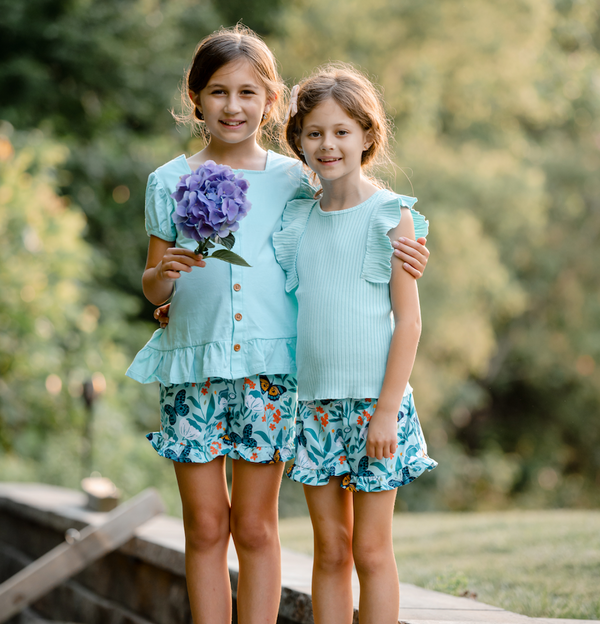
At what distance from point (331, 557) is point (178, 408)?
60cm

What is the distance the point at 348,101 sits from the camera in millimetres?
2102

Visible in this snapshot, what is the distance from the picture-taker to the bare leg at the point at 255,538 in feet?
7.01

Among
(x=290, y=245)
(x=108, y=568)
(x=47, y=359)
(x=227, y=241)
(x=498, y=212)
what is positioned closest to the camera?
(x=227, y=241)

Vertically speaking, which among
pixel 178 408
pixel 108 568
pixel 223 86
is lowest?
pixel 108 568

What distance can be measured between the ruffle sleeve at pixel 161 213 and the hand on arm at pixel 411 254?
2.16ft

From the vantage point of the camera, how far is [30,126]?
8844mm

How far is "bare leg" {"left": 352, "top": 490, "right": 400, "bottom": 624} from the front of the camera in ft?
6.56

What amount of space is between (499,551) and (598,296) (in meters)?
10.0

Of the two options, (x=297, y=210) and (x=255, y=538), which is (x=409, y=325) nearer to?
(x=297, y=210)

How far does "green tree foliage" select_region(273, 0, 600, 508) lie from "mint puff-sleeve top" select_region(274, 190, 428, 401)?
839 cm

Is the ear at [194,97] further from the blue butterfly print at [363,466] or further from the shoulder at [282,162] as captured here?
the blue butterfly print at [363,466]

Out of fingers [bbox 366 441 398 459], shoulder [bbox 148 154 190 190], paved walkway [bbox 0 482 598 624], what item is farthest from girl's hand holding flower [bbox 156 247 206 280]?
paved walkway [bbox 0 482 598 624]

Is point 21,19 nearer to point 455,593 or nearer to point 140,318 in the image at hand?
point 140,318

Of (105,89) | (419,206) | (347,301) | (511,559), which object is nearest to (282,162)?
(347,301)
